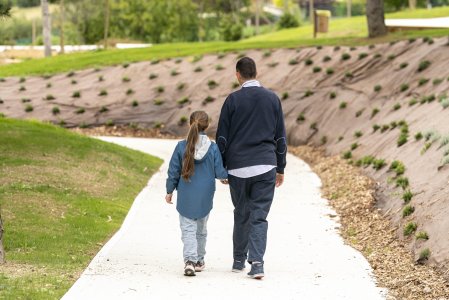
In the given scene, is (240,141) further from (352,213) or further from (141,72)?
(141,72)

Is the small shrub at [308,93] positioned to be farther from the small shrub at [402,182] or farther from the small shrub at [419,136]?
the small shrub at [402,182]

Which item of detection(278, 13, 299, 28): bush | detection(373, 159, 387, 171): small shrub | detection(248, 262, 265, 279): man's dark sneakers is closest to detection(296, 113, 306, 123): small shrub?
detection(373, 159, 387, 171): small shrub

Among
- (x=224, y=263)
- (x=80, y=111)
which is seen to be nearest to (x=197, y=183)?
(x=224, y=263)

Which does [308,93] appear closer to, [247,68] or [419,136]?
[419,136]

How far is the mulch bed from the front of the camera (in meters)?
10.6

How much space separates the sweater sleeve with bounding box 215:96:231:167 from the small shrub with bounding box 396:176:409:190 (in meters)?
5.11

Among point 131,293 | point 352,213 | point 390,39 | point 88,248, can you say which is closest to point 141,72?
point 390,39

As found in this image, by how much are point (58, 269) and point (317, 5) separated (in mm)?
100956

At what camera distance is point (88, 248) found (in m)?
12.8

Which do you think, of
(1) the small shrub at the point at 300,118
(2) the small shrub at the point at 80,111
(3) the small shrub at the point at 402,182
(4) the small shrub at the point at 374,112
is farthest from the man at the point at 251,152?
(2) the small shrub at the point at 80,111

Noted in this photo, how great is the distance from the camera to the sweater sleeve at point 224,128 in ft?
37.0

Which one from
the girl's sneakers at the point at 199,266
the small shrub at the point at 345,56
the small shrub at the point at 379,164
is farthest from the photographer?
the small shrub at the point at 345,56

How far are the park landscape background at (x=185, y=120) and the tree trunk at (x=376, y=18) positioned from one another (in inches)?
22.0

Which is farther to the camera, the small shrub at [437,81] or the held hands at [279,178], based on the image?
the small shrub at [437,81]
